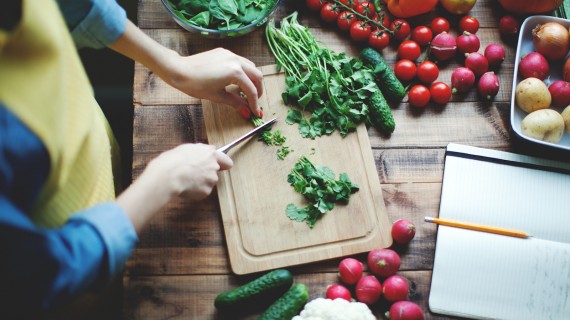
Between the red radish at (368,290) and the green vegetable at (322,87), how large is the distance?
36 centimetres

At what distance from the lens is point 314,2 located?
136 centimetres

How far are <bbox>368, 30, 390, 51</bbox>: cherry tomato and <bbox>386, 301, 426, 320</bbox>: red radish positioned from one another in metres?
0.67

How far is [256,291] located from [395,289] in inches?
12.7

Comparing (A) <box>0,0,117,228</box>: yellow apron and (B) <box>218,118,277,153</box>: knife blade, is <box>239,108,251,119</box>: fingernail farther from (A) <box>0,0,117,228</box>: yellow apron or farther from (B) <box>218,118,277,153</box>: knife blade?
(A) <box>0,0,117,228</box>: yellow apron

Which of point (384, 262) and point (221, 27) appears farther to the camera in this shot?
point (221, 27)

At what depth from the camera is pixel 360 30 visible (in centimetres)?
133

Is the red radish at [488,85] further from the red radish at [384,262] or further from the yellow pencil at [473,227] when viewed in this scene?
the red radish at [384,262]

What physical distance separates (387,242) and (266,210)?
12.1 inches

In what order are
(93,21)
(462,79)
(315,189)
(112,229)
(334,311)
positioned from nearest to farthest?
(112,229)
(93,21)
(334,311)
(315,189)
(462,79)

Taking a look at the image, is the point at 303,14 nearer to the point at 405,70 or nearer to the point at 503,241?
the point at 405,70

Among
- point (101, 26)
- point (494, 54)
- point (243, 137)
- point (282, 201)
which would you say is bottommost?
point (282, 201)

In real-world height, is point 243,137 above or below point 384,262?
above

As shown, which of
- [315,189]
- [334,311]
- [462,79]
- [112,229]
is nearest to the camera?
[112,229]

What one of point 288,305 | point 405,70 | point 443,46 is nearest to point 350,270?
point 288,305
